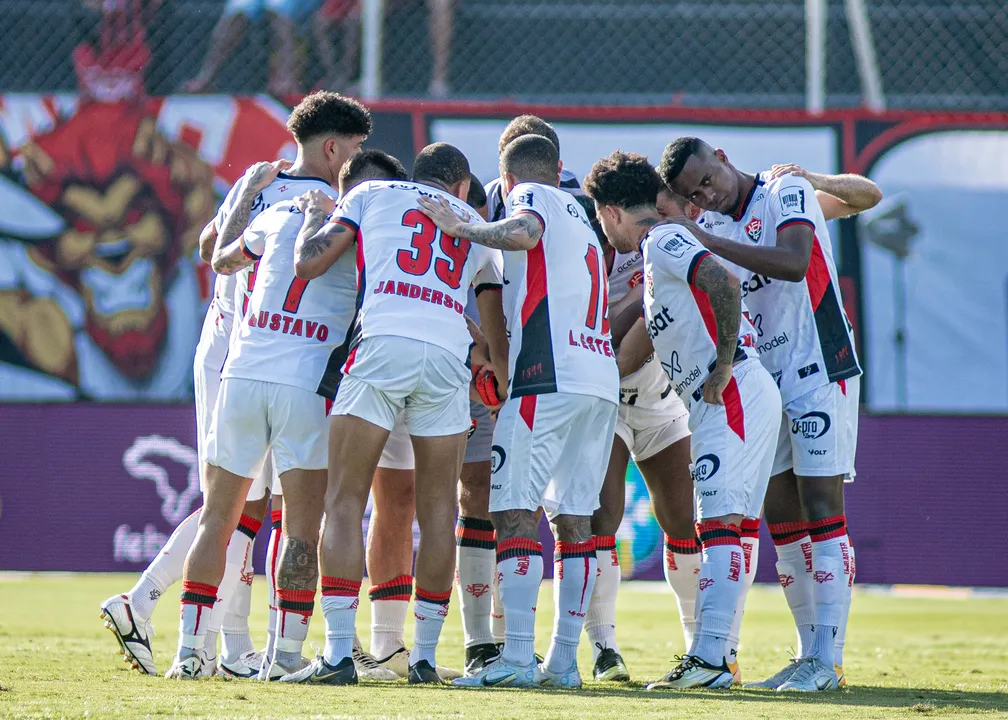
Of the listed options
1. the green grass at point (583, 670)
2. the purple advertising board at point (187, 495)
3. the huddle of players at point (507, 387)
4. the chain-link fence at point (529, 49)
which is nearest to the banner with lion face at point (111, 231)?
the purple advertising board at point (187, 495)

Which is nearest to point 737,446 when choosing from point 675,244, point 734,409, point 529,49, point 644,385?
point 734,409

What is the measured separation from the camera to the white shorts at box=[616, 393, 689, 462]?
18.6 feet

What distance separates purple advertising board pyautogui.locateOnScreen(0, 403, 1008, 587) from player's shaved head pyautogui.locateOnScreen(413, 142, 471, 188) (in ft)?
14.3

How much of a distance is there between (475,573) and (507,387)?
2.72 feet

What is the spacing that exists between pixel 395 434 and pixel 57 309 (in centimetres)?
550

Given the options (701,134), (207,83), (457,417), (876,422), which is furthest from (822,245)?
(207,83)

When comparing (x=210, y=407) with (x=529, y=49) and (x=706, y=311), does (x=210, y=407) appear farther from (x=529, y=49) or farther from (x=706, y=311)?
(x=529, y=49)

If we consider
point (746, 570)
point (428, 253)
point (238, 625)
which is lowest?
point (238, 625)

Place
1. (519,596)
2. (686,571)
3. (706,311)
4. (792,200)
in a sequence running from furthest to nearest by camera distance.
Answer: (686,571), (792,200), (706,311), (519,596)

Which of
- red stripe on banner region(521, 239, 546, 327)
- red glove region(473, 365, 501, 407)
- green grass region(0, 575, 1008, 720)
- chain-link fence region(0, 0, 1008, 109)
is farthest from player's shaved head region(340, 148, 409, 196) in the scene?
chain-link fence region(0, 0, 1008, 109)

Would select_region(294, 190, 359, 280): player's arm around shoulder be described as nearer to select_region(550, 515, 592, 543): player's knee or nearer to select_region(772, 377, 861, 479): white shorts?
select_region(550, 515, 592, 543): player's knee

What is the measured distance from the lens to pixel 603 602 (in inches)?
218

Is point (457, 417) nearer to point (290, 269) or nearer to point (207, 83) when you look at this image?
point (290, 269)

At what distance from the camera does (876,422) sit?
9133 millimetres
